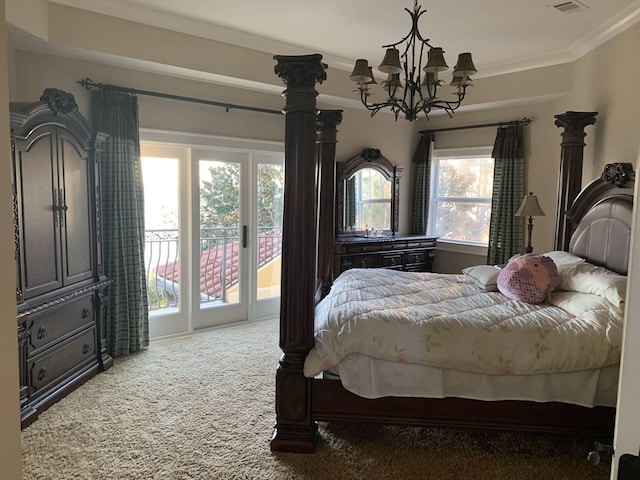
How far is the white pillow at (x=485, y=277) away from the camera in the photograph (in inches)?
129

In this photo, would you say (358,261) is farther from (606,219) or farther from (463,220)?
(606,219)

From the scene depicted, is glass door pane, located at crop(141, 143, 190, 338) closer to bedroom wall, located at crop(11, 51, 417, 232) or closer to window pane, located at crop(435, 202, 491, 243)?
bedroom wall, located at crop(11, 51, 417, 232)

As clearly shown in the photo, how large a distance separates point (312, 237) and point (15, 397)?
159 cm

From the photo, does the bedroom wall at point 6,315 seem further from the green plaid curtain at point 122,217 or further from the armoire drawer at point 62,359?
the green plaid curtain at point 122,217

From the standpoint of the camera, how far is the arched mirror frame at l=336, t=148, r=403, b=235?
5285 mm

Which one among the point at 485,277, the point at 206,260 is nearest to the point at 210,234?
the point at 206,260

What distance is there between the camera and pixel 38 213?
9.41 ft

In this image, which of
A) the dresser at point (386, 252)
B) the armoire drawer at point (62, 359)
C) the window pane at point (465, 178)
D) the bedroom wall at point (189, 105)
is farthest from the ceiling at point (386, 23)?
the armoire drawer at point (62, 359)

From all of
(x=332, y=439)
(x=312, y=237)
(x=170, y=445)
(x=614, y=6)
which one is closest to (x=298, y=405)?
(x=332, y=439)

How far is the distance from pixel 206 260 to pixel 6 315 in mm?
3524

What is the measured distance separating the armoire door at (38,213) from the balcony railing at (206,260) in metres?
1.15

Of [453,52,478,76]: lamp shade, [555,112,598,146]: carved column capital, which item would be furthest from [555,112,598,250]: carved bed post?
[453,52,478,76]: lamp shade

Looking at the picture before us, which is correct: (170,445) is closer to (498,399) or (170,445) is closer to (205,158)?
(498,399)

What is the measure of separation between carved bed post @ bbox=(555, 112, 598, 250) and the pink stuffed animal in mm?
1087
